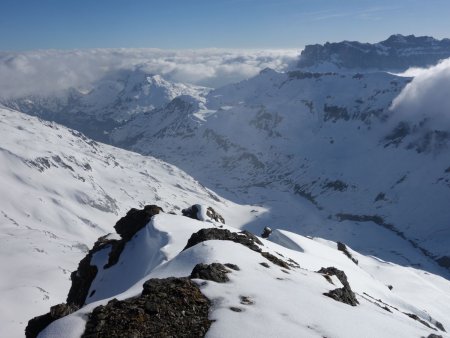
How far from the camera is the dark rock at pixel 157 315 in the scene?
29141mm

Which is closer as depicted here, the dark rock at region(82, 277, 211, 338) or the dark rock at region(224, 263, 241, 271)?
the dark rock at region(82, 277, 211, 338)

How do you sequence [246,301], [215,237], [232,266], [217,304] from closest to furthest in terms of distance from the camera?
[217,304], [246,301], [232,266], [215,237]

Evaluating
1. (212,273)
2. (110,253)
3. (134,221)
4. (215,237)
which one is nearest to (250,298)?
(212,273)

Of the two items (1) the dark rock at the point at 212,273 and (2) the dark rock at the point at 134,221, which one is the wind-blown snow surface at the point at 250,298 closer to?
(1) the dark rock at the point at 212,273

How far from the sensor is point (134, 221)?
82438mm

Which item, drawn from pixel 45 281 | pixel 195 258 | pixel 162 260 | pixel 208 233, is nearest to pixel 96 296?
pixel 162 260

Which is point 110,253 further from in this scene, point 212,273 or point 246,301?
point 246,301

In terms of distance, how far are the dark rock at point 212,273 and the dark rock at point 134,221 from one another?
40168 mm

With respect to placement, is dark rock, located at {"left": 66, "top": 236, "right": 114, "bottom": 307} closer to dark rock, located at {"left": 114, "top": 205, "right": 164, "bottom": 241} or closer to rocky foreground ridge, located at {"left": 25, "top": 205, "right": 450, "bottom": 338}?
dark rock, located at {"left": 114, "top": 205, "right": 164, "bottom": 241}

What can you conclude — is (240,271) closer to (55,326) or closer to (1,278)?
(55,326)

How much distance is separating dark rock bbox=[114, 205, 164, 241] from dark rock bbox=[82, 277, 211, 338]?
45.3 meters

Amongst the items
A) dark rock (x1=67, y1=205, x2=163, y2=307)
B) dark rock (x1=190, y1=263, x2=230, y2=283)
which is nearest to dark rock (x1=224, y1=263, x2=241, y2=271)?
dark rock (x1=190, y1=263, x2=230, y2=283)

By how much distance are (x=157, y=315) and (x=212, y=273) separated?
27.1ft

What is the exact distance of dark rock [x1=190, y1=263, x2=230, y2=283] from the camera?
3775 cm
